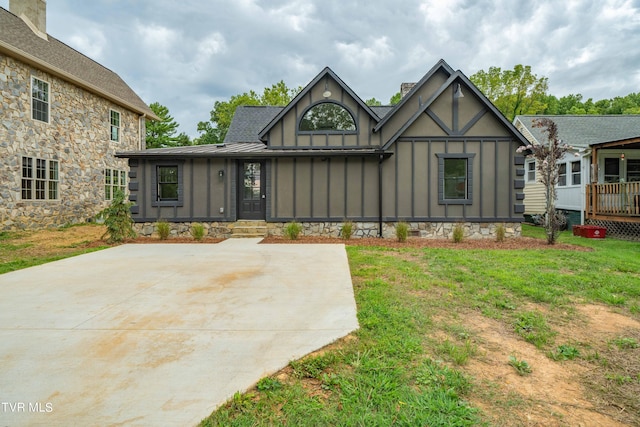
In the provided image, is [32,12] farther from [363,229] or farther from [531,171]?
[531,171]

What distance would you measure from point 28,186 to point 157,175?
5.83m

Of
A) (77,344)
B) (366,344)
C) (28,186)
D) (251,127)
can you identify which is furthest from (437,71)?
(28,186)

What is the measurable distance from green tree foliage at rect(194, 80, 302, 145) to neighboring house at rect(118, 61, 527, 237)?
59.9 feet

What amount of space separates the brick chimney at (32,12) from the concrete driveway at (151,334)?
14.6 meters

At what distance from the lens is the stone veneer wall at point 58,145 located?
37.0 feet

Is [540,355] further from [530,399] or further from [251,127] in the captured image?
[251,127]

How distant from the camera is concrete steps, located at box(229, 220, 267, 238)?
34.6ft

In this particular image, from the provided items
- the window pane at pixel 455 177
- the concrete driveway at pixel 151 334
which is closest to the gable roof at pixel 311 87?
the window pane at pixel 455 177

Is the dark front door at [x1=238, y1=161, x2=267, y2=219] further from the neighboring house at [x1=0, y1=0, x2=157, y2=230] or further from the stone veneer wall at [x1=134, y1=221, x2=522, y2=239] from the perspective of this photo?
the neighboring house at [x1=0, y1=0, x2=157, y2=230]

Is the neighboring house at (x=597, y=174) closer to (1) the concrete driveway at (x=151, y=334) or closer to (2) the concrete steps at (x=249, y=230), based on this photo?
(2) the concrete steps at (x=249, y=230)

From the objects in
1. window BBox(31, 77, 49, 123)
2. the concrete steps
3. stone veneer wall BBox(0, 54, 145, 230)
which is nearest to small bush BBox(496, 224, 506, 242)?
the concrete steps

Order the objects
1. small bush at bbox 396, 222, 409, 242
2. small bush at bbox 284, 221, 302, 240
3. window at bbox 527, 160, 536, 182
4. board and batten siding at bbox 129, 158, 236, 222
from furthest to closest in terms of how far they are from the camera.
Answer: window at bbox 527, 160, 536, 182
board and batten siding at bbox 129, 158, 236, 222
small bush at bbox 284, 221, 302, 240
small bush at bbox 396, 222, 409, 242

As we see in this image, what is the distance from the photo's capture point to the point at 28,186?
12148 millimetres

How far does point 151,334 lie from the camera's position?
3109 mm
